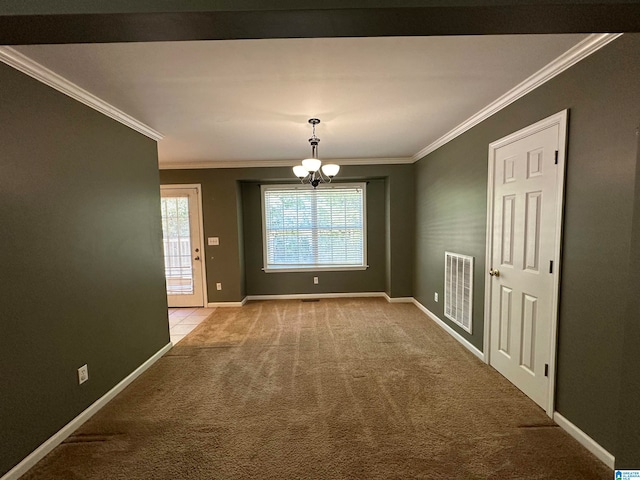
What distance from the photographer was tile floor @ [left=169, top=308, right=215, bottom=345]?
3.81m

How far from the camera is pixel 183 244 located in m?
4.95

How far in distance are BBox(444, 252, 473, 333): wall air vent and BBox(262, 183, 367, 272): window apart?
193 cm

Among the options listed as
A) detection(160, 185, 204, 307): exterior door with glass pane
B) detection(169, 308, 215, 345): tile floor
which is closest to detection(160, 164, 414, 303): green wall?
detection(160, 185, 204, 307): exterior door with glass pane

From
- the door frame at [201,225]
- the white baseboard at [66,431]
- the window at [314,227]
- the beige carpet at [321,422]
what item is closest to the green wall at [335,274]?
the window at [314,227]

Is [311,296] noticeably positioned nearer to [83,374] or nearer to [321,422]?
[321,422]

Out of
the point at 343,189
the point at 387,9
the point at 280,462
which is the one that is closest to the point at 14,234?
the point at 280,462

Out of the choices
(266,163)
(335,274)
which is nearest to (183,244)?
(266,163)

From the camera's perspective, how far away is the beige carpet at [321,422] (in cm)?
163

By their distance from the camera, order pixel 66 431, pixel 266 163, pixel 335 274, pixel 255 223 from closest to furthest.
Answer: pixel 66 431, pixel 266 163, pixel 255 223, pixel 335 274

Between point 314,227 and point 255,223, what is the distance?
1.11m

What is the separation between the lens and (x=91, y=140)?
226cm

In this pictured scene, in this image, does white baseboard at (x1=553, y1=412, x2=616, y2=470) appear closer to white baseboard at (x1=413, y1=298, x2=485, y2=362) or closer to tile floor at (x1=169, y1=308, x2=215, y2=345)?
white baseboard at (x1=413, y1=298, x2=485, y2=362)

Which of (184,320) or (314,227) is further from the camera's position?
(314,227)

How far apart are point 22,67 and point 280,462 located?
9.21 ft
